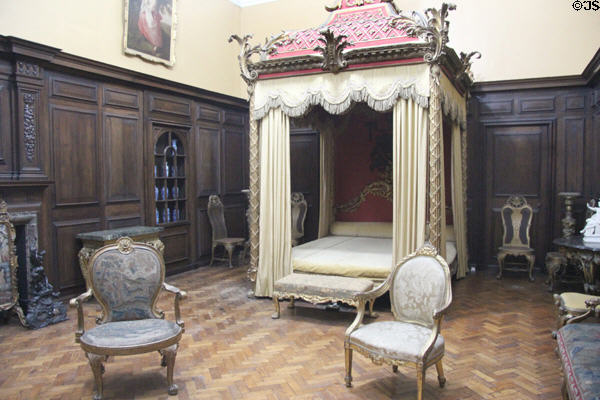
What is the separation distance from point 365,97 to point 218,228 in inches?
146

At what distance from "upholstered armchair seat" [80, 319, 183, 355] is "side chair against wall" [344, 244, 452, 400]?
1236 mm

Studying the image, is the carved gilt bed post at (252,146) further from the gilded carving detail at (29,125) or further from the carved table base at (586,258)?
the carved table base at (586,258)

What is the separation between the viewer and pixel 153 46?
6.51 metres

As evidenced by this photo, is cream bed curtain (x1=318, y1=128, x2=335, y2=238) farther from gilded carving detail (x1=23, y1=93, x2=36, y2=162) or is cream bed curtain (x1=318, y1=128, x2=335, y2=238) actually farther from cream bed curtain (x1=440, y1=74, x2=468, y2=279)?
gilded carving detail (x1=23, y1=93, x2=36, y2=162)

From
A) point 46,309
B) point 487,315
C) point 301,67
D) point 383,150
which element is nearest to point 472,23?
point 383,150

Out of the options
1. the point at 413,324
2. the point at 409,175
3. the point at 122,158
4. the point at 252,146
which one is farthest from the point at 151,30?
the point at 413,324

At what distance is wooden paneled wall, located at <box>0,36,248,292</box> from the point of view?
4.66 m

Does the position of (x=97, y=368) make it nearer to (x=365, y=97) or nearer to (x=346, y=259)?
(x=346, y=259)

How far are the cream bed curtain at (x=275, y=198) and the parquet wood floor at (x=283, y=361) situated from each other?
50 centimetres

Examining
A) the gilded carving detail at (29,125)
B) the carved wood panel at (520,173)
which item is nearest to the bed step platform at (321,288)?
the gilded carving detail at (29,125)

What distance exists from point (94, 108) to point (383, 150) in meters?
4.09

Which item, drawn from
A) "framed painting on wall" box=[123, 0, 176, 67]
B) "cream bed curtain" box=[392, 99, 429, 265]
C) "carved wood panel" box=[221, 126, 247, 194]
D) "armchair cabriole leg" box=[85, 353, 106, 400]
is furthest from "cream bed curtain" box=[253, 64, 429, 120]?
"armchair cabriole leg" box=[85, 353, 106, 400]

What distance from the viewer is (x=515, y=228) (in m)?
6.55

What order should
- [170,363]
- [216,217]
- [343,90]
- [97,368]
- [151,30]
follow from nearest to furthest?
[97,368] < [170,363] < [343,90] < [151,30] < [216,217]
